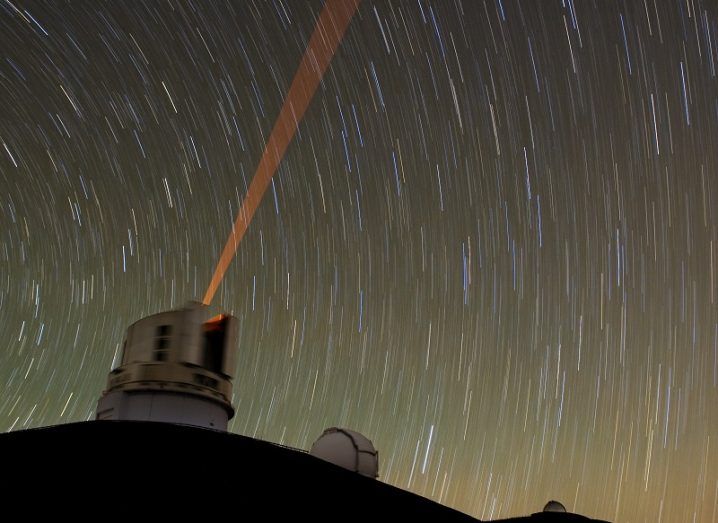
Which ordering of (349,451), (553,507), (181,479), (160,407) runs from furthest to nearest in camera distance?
(553,507) → (349,451) → (160,407) → (181,479)

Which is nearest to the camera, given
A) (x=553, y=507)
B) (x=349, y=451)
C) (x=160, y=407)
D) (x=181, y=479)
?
(x=181, y=479)

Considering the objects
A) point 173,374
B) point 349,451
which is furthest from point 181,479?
point 349,451

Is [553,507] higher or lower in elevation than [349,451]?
higher

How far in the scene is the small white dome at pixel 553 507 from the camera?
1581 cm

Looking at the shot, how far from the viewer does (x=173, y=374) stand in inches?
451

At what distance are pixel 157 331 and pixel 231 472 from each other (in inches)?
203

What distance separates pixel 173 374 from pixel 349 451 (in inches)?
136

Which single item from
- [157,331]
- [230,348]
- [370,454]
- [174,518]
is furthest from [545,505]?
[174,518]

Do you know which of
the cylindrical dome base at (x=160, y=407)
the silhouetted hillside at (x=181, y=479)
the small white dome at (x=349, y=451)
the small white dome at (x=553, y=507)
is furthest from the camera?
the small white dome at (x=553, y=507)

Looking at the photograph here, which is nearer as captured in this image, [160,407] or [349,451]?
[160,407]

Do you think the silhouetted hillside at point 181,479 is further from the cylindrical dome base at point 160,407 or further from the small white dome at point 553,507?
the small white dome at point 553,507

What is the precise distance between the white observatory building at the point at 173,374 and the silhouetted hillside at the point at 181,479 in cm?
307

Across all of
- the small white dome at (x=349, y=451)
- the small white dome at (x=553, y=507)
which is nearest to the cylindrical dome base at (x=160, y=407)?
the small white dome at (x=349, y=451)

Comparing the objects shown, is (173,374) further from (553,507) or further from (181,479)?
(553,507)
